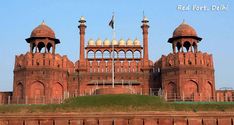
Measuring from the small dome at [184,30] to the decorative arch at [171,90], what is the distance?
211 inches

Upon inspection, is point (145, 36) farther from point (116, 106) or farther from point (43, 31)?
point (116, 106)

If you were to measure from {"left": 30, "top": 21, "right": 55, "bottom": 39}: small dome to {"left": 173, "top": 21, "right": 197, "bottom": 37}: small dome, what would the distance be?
1301cm

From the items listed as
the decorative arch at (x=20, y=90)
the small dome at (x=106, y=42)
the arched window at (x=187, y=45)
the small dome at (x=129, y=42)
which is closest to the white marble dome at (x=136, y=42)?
the small dome at (x=129, y=42)

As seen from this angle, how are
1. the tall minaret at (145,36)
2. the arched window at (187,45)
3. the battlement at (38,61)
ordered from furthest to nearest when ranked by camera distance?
the tall minaret at (145,36)
the arched window at (187,45)
the battlement at (38,61)

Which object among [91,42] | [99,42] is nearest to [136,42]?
[99,42]

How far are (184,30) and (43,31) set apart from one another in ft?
48.1

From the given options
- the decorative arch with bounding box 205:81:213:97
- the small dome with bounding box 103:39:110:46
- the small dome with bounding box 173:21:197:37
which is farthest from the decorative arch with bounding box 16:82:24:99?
the decorative arch with bounding box 205:81:213:97

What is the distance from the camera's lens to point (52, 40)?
125ft

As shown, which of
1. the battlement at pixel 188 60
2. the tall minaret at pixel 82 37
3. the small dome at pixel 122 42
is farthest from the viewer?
the small dome at pixel 122 42

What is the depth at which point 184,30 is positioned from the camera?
37.7 meters

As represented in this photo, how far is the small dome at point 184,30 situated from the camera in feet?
123

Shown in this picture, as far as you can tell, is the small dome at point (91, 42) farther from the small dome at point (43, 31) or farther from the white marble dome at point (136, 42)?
the small dome at point (43, 31)

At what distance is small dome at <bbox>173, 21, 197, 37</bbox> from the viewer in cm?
3753

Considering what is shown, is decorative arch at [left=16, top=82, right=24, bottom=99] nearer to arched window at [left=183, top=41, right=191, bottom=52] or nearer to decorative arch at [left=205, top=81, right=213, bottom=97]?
arched window at [left=183, top=41, right=191, bottom=52]
